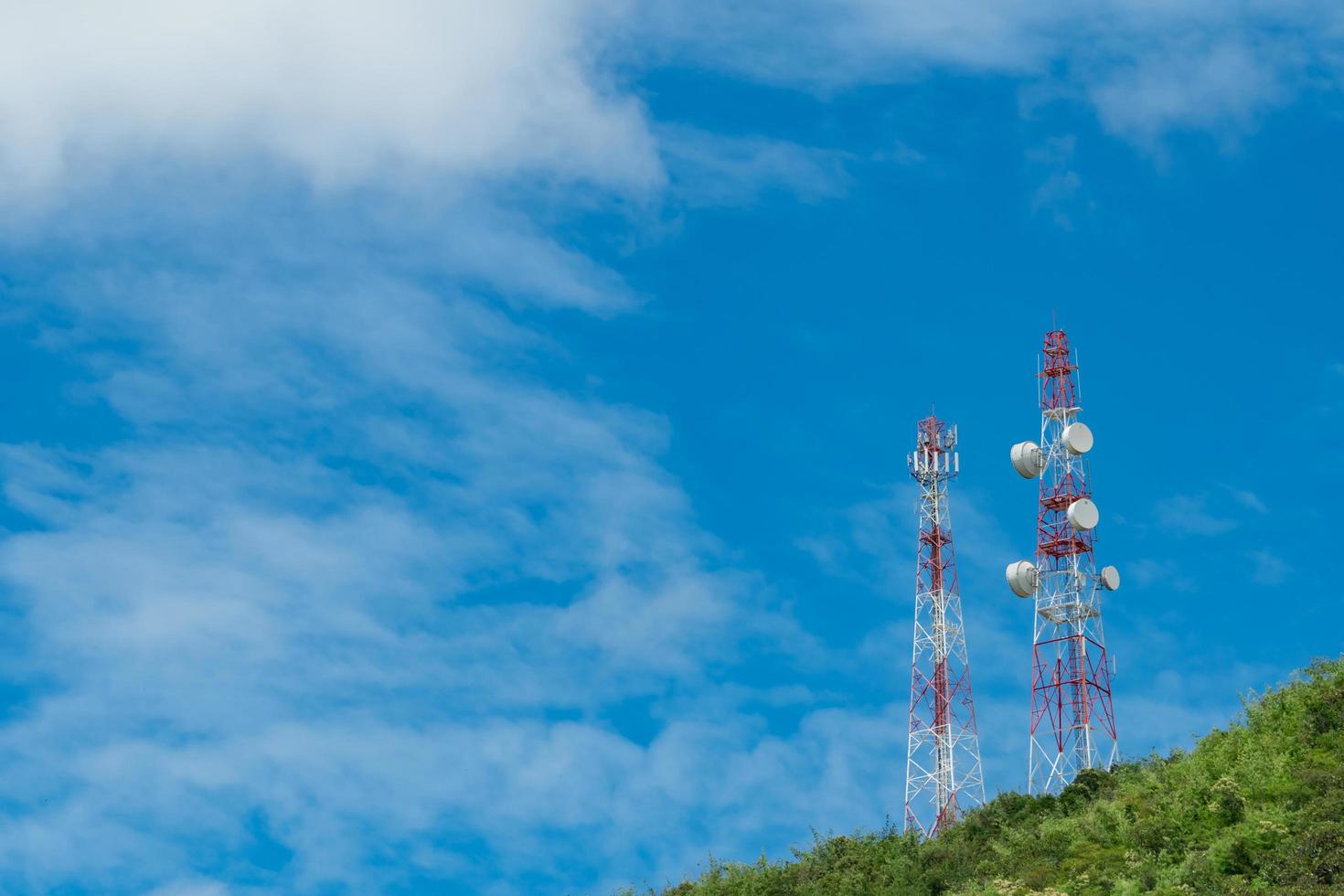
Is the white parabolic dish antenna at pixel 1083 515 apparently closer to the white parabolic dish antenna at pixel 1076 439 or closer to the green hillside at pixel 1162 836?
the white parabolic dish antenna at pixel 1076 439

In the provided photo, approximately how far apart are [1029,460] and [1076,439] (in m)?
1.67

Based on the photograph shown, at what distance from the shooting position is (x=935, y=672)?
204 feet

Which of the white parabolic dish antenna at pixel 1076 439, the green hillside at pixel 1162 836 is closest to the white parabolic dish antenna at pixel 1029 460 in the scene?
the white parabolic dish antenna at pixel 1076 439

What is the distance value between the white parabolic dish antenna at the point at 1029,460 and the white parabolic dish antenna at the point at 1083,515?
1846mm

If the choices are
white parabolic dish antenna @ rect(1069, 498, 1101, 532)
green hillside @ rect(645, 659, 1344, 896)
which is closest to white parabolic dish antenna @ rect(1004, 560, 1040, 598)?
white parabolic dish antenna @ rect(1069, 498, 1101, 532)

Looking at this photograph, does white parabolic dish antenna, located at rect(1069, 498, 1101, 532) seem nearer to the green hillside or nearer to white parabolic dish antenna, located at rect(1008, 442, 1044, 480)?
white parabolic dish antenna, located at rect(1008, 442, 1044, 480)

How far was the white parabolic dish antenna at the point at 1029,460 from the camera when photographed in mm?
58844

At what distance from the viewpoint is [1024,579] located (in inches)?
2293

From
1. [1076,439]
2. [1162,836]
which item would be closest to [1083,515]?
[1076,439]

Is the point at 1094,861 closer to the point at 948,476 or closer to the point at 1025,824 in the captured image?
the point at 1025,824

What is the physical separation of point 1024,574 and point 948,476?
288 inches

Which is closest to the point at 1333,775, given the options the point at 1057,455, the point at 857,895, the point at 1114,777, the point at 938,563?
the point at 1114,777

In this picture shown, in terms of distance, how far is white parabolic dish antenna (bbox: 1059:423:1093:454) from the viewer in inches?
2296

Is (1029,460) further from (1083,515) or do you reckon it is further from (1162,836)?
(1162,836)
